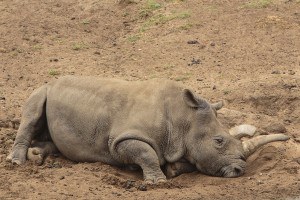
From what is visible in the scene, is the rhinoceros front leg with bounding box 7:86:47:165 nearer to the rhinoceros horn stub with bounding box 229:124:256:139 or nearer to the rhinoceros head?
the rhinoceros head

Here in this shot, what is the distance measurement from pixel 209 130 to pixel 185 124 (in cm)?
33

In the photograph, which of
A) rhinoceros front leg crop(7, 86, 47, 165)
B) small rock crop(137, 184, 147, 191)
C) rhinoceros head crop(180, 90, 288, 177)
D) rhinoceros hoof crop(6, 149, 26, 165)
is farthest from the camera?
rhinoceros front leg crop(7, 86, 47, 165)

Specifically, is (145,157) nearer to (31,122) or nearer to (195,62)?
(31,122)

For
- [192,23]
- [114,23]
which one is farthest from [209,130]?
[114,23]

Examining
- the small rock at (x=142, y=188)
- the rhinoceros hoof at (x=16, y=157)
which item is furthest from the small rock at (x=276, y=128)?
the rhinoceros hoof at (x=16, y=157)

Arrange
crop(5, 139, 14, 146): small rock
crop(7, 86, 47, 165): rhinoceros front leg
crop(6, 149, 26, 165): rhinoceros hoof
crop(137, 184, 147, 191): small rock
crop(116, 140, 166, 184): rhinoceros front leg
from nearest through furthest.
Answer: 1. crop(137, 184, 147, 191): small rock
2. crop(116, 140, 166, 184): rhinoceros front leg
3. crop(6, 149, 26, 165): rhinoceros hoof
4. crop(7, 86, 47, 165): rhinoceros front leg
5. crop(5, 139, 14, 146): small rock

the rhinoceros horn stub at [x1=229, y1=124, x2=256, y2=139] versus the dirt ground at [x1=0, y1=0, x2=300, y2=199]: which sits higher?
the rhinoceros horn stub at [x1=229, y1=124, x2=256, y2=139]

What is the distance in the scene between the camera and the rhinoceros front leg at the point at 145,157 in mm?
9445

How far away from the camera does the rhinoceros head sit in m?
9.59

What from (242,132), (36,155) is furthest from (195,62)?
(36,155)

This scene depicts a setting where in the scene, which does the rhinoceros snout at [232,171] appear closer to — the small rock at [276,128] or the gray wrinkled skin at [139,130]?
the gray wrinkled skin at [139,130]

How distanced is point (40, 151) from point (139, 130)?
1642 mm

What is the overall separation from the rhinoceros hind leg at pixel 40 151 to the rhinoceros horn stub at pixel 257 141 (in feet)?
8.86

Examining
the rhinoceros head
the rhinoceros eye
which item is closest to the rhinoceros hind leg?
the rhinoceros head
